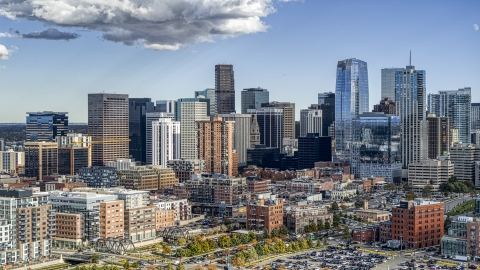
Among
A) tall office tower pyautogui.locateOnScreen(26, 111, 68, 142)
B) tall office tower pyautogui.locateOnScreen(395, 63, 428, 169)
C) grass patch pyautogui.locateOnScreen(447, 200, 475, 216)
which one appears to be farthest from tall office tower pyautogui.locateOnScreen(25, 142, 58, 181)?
tall office tower pyautogui.locateOnScreen(395, 63, 428, 169)

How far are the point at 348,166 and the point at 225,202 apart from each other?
39905 millimetres

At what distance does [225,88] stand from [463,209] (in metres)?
87.5

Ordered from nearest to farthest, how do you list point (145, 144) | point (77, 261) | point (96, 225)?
point (77, 261) < point (96, 225) < point (145, 144)

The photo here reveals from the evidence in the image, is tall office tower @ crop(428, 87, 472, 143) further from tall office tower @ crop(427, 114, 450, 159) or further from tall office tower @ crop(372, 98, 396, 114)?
tall office tower @ crop(427, 114, 450, 159)

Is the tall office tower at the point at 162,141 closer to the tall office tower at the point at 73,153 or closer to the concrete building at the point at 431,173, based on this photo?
the tall office tower at the point at 73,153

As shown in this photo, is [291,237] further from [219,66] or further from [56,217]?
[219,66]

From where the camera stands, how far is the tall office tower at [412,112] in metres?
115

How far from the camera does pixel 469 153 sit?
97.6m

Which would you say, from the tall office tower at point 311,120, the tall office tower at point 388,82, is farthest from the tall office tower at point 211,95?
the tall office tower at point 388,82

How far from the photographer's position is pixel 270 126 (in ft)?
462

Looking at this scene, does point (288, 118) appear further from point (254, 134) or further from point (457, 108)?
point (457, 108)

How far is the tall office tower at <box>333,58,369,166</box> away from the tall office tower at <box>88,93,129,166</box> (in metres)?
34.4

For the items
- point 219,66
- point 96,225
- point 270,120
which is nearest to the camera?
point 96,225

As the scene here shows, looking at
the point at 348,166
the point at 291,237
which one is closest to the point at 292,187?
the point at 348,166
